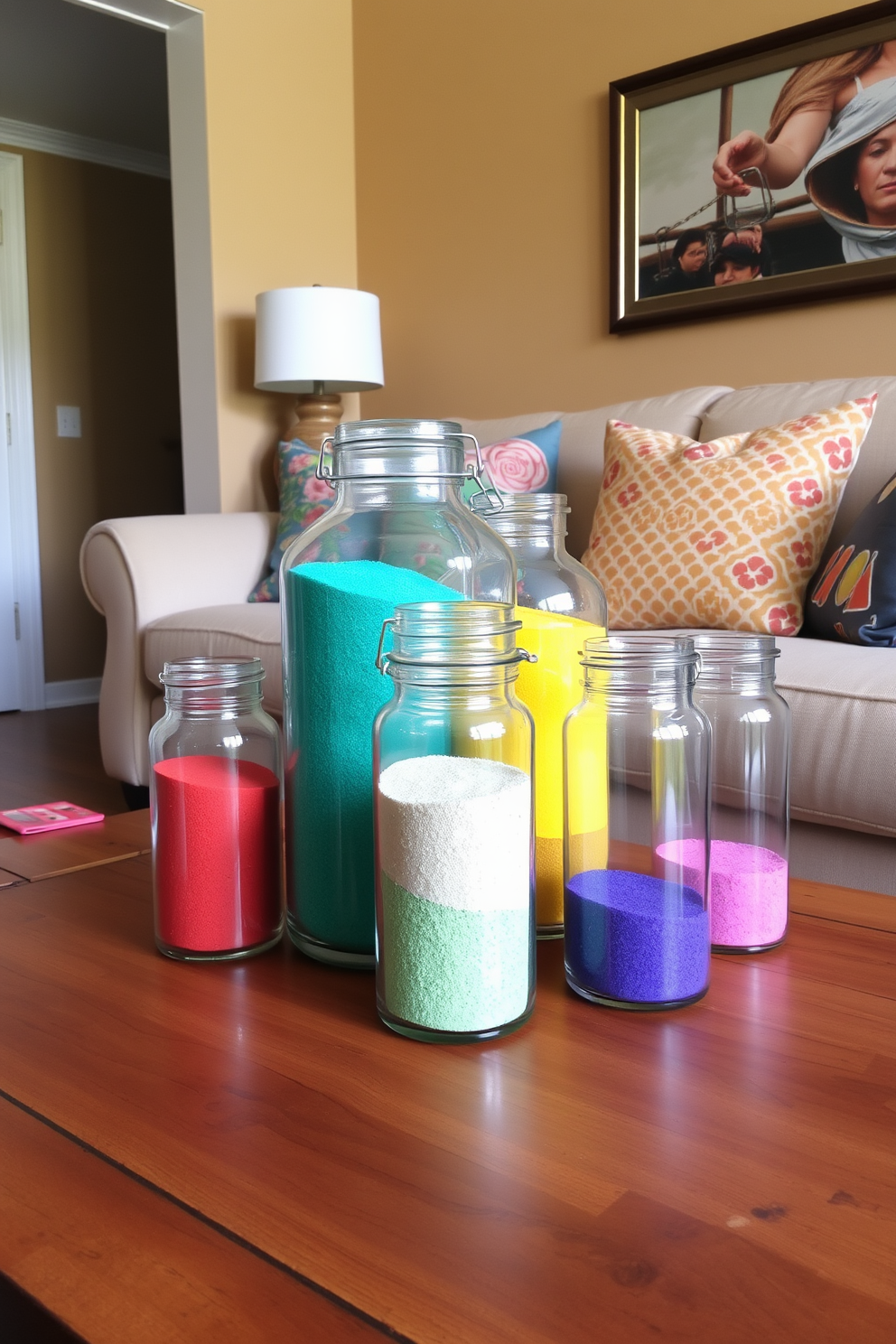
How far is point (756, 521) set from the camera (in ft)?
6.43

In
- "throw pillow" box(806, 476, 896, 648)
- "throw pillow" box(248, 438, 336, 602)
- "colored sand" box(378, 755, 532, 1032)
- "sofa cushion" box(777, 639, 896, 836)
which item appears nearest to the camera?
"colored sand" box(378, 755, 532, 1032)

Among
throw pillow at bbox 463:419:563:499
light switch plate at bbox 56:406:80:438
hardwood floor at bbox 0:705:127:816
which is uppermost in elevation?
light switch plate at bbox 56:406:80:438

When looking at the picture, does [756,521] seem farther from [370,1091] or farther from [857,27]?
[370,1091]

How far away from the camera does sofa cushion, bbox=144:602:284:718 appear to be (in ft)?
7.07

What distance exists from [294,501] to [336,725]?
7.51ft

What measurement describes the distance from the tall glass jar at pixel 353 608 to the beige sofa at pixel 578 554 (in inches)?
35.1

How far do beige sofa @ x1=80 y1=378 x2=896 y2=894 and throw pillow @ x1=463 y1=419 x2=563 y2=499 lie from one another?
0.18ft

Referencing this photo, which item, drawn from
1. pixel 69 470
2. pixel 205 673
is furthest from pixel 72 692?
pixel 205 673

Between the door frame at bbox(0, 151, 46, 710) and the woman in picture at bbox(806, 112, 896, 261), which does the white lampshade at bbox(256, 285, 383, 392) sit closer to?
the woman in picture at bbox(806, 112, 896, 261)

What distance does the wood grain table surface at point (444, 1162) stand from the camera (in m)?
0.37

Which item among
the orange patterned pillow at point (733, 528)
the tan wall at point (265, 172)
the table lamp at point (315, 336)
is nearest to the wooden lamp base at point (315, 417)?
the table lamp at point (315, 336)

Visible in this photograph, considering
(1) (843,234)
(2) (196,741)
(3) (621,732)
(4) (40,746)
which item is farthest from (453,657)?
(4) (40,746)

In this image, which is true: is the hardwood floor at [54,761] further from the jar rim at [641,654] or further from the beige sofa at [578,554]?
the jar rim at [641,654]

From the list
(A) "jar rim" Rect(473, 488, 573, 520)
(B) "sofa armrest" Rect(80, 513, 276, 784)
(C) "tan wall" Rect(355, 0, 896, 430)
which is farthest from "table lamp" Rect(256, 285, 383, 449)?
(A) "jar rim" Rect(473, 488, 573, 520)
